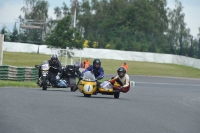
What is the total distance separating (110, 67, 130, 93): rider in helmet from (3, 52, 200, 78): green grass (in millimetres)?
35161

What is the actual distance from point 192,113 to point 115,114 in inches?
117

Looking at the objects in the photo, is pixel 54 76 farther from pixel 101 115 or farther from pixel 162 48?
pixel 162 48

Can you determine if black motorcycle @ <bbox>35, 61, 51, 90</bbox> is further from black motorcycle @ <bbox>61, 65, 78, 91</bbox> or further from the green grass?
the green grass

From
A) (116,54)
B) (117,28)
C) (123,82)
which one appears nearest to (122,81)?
(123,82)

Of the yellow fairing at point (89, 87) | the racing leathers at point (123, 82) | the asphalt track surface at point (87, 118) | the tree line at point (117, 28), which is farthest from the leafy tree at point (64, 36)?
the asphalt track surface at point (87, 118)

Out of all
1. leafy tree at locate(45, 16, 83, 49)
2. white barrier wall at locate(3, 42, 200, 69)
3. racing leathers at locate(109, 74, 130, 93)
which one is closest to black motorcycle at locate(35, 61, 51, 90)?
racing leathers at locate(109, 74, 130, 93)

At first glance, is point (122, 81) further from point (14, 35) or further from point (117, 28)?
point (117, 28)

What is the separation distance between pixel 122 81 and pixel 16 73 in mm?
10604

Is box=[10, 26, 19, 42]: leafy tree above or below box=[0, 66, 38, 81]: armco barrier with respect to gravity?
above

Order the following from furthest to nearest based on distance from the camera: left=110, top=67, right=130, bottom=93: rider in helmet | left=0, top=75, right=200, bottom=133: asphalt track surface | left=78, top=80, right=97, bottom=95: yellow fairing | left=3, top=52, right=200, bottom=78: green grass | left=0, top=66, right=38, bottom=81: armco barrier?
left=3, top=52, right=200, bottom=78: green grass, left=0, top=66, right=38, bottom=81: armco barrier, left=110, top=67, right=130, bottom=93: rider in helmet, left=78, top=80, right=97, bottom=95: yellow fairing, left=0, top=75, right=200, bottom=133: asphalt track surface

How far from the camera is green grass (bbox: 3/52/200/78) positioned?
58969 mm

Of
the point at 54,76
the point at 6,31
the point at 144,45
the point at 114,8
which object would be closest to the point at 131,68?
the point at 144,45

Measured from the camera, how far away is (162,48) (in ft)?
232

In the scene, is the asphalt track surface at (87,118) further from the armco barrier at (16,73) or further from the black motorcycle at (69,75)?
the armco barrier at (16,73)
